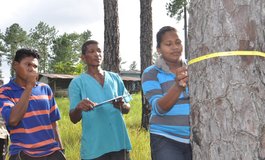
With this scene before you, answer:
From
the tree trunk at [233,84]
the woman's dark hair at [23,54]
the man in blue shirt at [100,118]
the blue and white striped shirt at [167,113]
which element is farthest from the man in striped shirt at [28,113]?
the tree trunk at [233,84]

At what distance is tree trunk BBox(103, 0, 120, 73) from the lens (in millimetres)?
7602

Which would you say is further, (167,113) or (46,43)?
(46,43)

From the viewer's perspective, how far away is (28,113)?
3.16 metres

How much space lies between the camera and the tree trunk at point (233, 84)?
166 centimetres

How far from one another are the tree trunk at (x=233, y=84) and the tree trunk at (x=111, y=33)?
5849 mm

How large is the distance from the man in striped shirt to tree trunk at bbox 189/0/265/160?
5.55ft

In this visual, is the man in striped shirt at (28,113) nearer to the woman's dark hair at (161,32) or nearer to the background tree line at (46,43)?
the woman's dark hair at (161,32)

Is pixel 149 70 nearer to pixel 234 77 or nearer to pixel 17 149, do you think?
pixel 17 149

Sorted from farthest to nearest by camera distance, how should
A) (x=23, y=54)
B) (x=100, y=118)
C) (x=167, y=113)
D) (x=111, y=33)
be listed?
(x=111, y=33) → (x=100, y=118) → (x=23, y=54) → (x=167, y=113)

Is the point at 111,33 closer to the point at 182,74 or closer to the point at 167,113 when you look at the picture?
the point at 167,113

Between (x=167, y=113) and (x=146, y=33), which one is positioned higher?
(x=146, y=33)

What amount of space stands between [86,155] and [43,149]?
0.39 meters

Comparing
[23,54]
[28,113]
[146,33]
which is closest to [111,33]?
[146,33]

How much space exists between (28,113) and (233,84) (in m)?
1.87
